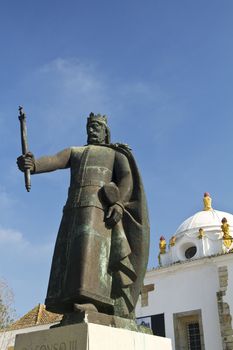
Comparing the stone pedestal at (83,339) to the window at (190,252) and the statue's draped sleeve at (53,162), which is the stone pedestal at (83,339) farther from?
the window at (190,252)

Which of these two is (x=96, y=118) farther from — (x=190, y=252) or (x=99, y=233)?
(x=190, y=252)

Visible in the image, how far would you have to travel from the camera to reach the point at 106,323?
3.73 m

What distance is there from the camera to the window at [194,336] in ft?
63.4

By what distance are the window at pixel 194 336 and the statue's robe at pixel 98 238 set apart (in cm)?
1632

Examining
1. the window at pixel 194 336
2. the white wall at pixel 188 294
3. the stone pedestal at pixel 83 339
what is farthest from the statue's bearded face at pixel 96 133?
the window at pixel 194 336

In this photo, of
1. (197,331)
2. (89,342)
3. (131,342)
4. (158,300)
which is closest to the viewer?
(89,342)

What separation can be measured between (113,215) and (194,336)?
16879 millimetres

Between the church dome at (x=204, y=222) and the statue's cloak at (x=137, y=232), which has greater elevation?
the church dome at (x=204, y=222)

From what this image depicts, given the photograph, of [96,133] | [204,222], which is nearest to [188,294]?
[204,222]

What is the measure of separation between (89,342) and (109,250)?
3.32 feet

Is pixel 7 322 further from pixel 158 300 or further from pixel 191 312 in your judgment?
pixel 191 312

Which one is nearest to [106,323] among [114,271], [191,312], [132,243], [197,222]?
[114,271]

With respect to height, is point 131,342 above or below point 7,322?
below

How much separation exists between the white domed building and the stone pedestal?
15804mm
